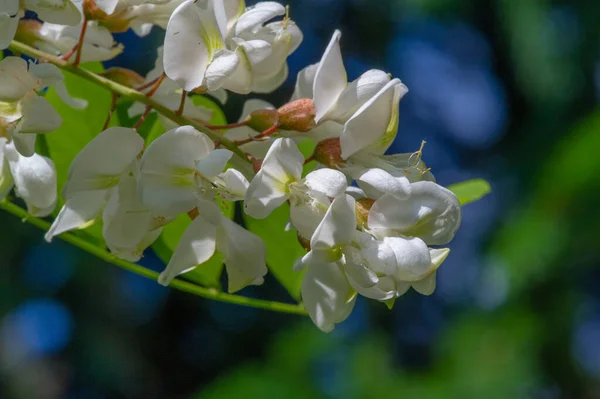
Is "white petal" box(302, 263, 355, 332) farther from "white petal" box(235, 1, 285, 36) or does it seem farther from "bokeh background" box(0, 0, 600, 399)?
"bokeh background" box(0, 0, 600, 399)

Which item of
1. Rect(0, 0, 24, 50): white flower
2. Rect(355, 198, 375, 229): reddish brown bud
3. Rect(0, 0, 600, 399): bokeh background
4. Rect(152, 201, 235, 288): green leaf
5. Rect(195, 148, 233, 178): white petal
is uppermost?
Rect(0, 0, 24, 50): white flower

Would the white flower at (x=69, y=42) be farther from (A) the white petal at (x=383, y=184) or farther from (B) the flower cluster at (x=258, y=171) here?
(A) the white petal at (x=383, y=184)

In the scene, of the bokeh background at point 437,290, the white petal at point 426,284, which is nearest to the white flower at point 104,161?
the white petal at point 426,284

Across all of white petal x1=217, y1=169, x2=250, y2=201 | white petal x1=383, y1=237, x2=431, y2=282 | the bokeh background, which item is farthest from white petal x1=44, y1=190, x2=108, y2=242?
the bokeh background

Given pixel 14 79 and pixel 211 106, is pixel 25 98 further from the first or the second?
pixel 211 106

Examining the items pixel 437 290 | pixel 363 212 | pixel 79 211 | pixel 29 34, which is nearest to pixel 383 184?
pixel 363 212

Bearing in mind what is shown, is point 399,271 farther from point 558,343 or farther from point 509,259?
point 558,343

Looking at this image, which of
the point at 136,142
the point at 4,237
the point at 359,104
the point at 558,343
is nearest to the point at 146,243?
the point at 136,142
